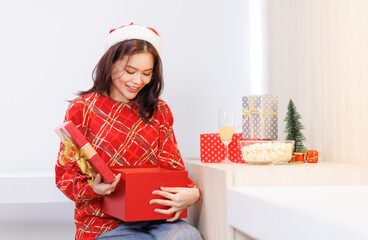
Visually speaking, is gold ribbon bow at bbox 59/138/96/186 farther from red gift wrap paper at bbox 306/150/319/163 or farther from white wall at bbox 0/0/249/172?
white wall at bbox 0/0/249/172

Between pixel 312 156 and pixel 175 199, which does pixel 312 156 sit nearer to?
pixel 312 156

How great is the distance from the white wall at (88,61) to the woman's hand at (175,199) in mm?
921

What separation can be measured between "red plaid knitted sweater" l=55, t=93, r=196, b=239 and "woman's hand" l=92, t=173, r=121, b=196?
0.05 metres

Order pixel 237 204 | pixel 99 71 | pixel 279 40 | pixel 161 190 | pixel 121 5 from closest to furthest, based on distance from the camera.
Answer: pixel 237 204
pixel 161 190
pixel 99 71
pixel 279 40
pixel 121 5

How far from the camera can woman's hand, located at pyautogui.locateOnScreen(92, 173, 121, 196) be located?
4.61 ft

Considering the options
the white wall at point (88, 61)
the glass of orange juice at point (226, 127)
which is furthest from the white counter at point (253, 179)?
the white wall at point (88, 61)

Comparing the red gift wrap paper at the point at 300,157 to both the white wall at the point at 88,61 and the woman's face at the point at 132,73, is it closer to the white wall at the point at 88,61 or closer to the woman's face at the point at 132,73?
the woman's face at the point at 132,73

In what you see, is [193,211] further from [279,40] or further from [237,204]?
[279,40]
